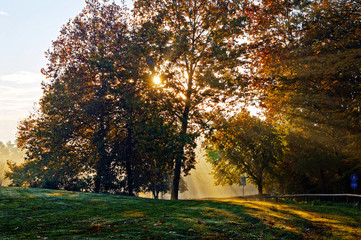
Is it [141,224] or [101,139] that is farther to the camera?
[101,139]

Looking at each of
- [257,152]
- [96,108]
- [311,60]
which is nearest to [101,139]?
[96,108]

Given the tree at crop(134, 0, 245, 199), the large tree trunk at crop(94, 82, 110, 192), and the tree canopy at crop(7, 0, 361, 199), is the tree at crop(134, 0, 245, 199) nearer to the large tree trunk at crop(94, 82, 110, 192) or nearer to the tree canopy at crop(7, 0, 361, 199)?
the tree canopy at crop(7, 0, 361, 199)

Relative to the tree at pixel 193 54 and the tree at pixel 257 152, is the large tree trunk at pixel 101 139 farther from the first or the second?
the tree at pixel 257 152

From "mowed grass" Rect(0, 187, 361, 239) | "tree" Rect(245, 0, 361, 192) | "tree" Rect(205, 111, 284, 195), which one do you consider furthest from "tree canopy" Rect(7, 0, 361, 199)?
"tree" Rect(205, 111, 284, 195)

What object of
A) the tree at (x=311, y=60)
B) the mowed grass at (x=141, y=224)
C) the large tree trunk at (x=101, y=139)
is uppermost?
the tree at (x=311, y=60)

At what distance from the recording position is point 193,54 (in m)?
23.2

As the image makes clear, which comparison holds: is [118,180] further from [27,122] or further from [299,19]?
[299,19]

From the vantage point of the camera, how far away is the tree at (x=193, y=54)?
2147 cm

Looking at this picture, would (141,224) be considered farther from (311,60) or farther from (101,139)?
(101,139)

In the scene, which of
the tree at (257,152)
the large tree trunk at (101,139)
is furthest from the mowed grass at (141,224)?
the tree at (257,152)

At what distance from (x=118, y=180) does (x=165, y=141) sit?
12340 mm

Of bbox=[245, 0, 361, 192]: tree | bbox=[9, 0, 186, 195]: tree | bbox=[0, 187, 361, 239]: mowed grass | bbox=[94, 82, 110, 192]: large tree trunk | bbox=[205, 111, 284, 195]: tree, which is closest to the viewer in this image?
bbox=[0, 187, 361, 239]: mowed grass

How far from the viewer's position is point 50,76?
90.8 ft

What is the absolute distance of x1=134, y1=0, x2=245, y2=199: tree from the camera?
21469 mm
